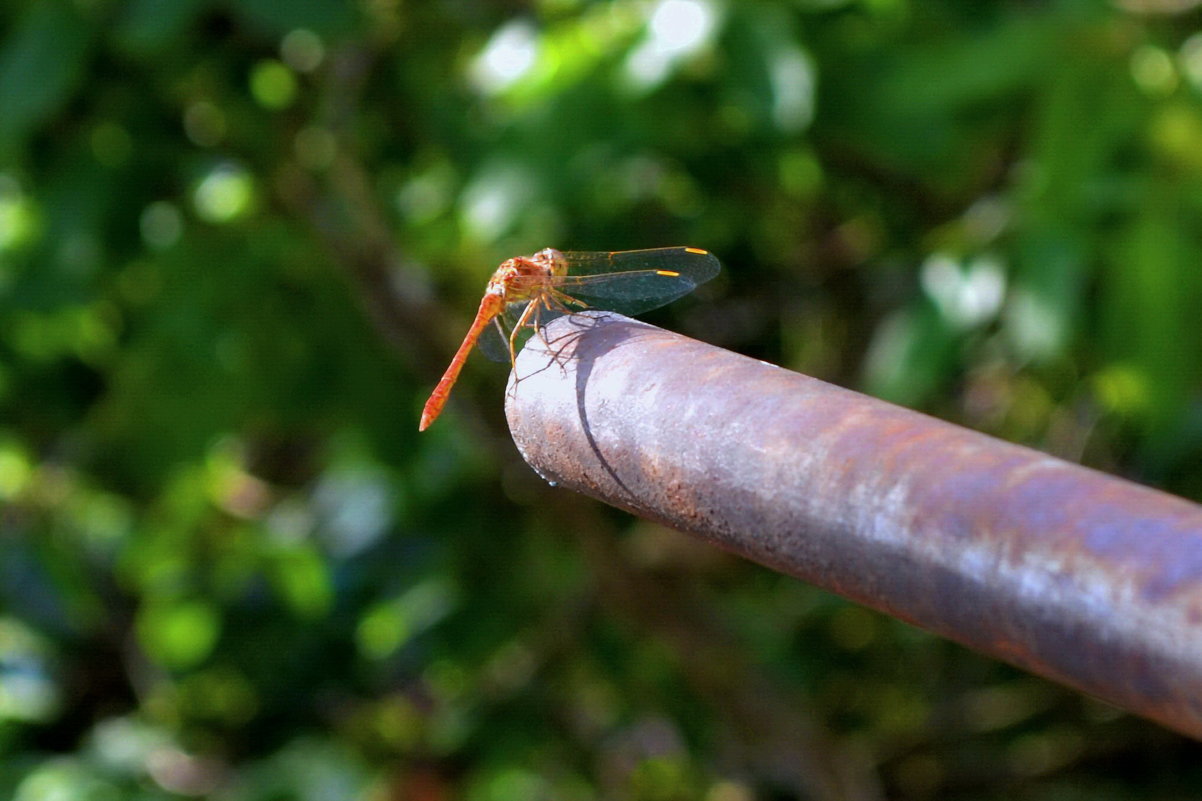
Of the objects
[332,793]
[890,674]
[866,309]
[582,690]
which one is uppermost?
[866,309]

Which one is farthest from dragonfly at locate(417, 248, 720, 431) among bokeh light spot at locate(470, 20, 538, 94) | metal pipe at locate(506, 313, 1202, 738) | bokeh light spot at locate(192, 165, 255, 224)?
bokeh light spot at locate(192, 165, 255, 224)

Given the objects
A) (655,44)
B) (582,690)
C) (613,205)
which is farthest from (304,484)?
(655,44)

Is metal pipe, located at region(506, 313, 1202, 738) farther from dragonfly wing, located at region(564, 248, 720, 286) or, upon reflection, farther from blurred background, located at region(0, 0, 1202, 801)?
blurred background, located at region(0, 0, 1202, 801)

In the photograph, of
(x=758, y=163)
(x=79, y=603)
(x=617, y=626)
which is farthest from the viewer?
(x=617, y=626)

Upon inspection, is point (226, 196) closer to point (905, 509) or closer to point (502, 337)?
point (502, 337)

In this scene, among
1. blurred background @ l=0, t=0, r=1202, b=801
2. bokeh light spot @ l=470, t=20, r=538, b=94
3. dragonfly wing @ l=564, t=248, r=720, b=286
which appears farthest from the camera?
bokeh light spot @ l=470, t=20, r=538, b=94

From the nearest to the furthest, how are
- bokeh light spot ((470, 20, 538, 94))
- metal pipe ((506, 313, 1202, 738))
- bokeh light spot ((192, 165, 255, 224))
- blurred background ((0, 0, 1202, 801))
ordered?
metal pipe ((506, 313, 1202, 738))
blurred background ((0, 0, 1202, 801))
bokeh light spot ((470, 20, 538, 94))
bokeh light spot ((192, 165, 255, 224))

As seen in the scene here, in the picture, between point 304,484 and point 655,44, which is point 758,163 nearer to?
point 655,44

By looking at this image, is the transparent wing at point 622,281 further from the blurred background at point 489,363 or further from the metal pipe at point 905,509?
the metal pipe at point 905,509

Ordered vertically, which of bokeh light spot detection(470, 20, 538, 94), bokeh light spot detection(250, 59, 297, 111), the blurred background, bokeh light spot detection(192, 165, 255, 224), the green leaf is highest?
the green leaf
